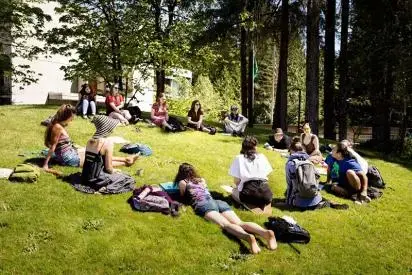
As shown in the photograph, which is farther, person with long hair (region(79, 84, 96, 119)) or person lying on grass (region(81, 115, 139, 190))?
person with long hair (region(79, 84, 96, 119))

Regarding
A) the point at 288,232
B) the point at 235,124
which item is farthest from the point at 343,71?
the point at 288,232

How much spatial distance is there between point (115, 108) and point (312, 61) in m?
8.25

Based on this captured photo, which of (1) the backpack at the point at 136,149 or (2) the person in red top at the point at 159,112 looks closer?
(1) the backpack at the point at 136,149

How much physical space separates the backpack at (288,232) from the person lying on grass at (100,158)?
3.16 meters

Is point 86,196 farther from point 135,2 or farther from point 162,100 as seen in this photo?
point 135,2

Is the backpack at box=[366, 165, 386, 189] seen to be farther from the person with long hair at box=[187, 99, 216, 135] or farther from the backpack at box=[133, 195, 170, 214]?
the person with long hair at box=[187, 99, 216, 135]

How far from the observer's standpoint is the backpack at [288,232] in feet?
26.5

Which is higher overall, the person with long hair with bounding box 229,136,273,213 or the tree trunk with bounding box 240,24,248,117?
the tree trunk with bounding box 240,24,248,117

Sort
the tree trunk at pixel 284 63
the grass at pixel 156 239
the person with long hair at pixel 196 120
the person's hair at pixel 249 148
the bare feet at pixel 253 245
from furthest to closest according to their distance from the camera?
the tree trunk at pixel 284 63
the person with long hair at pixel 196 120
the person's hair at pixel 249 148
the bare feet at pixel 253 245
the grass at pixel 156 239

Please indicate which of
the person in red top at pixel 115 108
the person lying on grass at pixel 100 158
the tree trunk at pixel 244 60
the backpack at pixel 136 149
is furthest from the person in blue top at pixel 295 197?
the tree trunk at pixel 244 60

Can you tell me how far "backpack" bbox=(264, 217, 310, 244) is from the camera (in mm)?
8070

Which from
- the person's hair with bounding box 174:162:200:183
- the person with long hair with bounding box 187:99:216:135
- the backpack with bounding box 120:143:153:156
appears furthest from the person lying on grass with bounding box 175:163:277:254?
the person with long hair with bounding box 187:99:216:135

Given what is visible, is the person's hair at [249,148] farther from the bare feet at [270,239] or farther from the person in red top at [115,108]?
the person in red top at [115,108]

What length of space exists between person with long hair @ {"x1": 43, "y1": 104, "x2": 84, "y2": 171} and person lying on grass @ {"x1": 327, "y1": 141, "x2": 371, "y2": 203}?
5956mm
